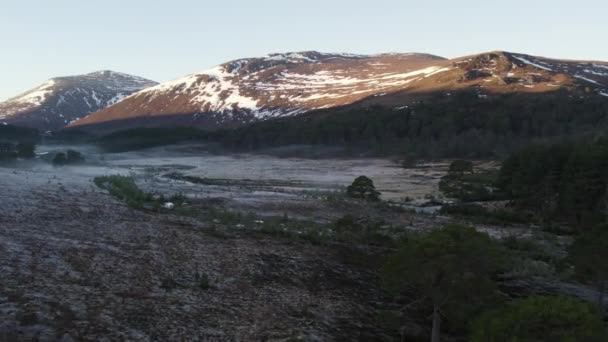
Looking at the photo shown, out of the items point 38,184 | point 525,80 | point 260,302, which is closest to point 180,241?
point 260,302

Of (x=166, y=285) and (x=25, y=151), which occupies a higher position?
(x=25, y=151)

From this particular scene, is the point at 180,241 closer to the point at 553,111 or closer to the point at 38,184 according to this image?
the point at 38,184

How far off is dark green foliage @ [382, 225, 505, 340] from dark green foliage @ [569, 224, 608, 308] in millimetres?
6076

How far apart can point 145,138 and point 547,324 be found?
598 ft

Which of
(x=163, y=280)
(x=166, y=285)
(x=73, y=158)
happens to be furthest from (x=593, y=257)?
(x=73, y=158)

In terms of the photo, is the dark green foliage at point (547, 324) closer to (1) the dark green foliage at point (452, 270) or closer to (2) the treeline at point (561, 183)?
(1) the dark green foliage at point (452, 270)

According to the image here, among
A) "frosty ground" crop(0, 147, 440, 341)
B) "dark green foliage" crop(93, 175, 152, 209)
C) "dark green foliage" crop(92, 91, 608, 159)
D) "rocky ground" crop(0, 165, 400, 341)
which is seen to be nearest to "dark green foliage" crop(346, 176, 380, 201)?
"dark green foliage" crop(93, 175, 152, 209)

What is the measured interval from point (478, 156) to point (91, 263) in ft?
346

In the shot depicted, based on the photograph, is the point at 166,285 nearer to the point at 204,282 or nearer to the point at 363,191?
the point at 204,282

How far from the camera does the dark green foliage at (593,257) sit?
19.1 metres

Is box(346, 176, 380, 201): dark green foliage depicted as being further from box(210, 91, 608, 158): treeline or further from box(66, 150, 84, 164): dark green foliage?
box(66, 150, 84, 164): dark green foliage

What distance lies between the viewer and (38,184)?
51.7m

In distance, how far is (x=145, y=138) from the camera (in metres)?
183

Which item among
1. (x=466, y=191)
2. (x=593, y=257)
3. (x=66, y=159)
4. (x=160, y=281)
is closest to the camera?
(x=593, y=257)
